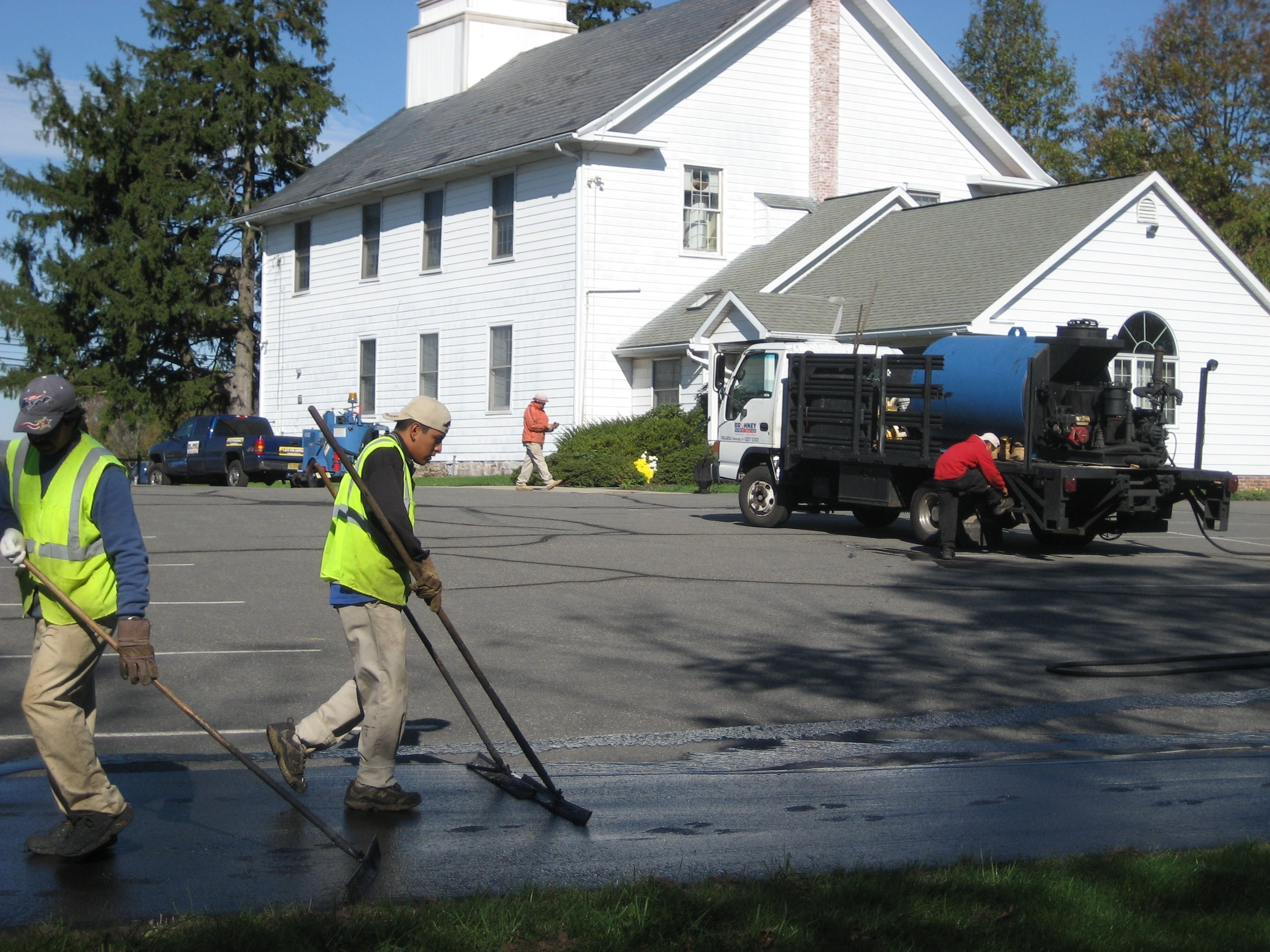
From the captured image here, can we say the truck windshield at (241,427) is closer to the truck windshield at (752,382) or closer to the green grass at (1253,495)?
the truck windshield at (752,382)

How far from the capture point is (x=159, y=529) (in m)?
19.0

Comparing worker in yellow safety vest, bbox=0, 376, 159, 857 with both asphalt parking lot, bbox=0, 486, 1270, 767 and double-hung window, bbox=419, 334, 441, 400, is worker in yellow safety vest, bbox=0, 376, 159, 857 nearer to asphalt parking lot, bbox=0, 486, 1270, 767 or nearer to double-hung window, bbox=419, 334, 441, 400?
asphalt parking lot, bbox=0, 486, 1270, 767

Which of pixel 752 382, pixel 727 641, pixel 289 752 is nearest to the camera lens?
pixel 289 752

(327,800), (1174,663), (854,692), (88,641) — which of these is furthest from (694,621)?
(88,641)

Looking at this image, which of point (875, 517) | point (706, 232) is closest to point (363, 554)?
point (875, 517)

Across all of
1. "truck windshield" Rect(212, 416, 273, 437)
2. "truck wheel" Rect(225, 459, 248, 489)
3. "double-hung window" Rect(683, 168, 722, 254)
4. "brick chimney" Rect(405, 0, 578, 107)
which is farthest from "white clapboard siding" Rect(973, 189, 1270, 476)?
"brick chimney" Rect(405, 0, 578, 107)

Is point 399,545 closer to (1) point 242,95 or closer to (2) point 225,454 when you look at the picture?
(2) point 225,454

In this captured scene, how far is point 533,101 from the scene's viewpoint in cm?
3609

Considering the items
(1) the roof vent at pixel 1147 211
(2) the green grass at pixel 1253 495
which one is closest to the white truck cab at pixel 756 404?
(1) the roof vent at pixel 1147 211

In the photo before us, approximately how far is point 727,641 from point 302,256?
33.0 meters

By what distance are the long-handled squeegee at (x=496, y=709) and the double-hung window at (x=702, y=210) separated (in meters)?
27.4

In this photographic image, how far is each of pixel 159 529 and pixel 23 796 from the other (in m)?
12.6

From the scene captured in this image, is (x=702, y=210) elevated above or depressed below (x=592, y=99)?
below

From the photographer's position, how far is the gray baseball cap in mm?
5641
